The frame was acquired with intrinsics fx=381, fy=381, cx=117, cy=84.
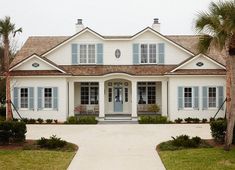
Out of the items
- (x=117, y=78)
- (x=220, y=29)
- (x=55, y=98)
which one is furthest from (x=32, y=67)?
(x=220, y=29)

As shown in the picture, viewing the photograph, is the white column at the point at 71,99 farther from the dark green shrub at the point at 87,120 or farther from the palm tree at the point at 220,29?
the palm tree at the point at 220,29

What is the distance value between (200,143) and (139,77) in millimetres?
13838

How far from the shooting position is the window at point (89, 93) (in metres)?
31.6

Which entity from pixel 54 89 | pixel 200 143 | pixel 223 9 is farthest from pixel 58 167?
pixel 54 89

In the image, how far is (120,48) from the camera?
100 ft

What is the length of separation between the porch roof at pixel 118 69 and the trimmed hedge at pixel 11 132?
13.4 meters

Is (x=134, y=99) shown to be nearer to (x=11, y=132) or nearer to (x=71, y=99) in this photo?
(x=71, y=99)

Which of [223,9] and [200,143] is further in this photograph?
[200,143]

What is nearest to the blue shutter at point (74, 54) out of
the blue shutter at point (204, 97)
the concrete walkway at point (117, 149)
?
the concrete walkway at point (117, 149)

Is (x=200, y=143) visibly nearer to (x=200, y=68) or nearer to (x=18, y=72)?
(x=200, y=68)

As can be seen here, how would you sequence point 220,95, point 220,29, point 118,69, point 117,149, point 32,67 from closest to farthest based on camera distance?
1. point 220,29
2. point 117,149
3. point 220,95
4. point 32,67
5. point 118,69

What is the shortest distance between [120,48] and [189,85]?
6.38 meters

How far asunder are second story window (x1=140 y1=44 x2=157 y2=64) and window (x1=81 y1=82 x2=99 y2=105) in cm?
457

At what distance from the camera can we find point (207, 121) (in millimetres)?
27578
